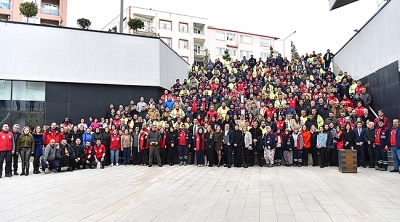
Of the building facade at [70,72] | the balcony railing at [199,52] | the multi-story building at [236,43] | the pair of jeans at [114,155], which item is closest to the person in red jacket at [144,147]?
the pair of jeans at [114,155]

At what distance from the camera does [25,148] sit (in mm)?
11766

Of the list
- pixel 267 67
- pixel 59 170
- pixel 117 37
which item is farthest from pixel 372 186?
pixel 117 37

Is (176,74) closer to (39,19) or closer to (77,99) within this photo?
(77,99)

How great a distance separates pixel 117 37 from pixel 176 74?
19.3ft

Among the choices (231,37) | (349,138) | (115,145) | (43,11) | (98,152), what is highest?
(231,37)

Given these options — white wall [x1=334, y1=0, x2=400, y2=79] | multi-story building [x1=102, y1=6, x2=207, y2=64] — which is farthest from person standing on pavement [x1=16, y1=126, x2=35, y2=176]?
multi-story building [x1=102, y1=6, x2=207, y2=64]

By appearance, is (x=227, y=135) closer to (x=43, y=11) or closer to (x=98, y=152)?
(x=98, y=152)

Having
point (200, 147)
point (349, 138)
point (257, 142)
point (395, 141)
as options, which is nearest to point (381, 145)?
point (395, 141)

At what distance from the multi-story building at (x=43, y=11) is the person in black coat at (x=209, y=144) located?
118 feet

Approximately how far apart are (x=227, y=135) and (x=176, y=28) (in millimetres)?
42025

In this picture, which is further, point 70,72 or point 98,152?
point 70,72

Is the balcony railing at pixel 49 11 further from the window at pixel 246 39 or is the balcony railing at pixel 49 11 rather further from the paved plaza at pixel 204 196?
the paved plaza at pixel 204 196

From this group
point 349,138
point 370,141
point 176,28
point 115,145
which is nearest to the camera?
point 370,141

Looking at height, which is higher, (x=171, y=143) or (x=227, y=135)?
(x=227, y=135)
